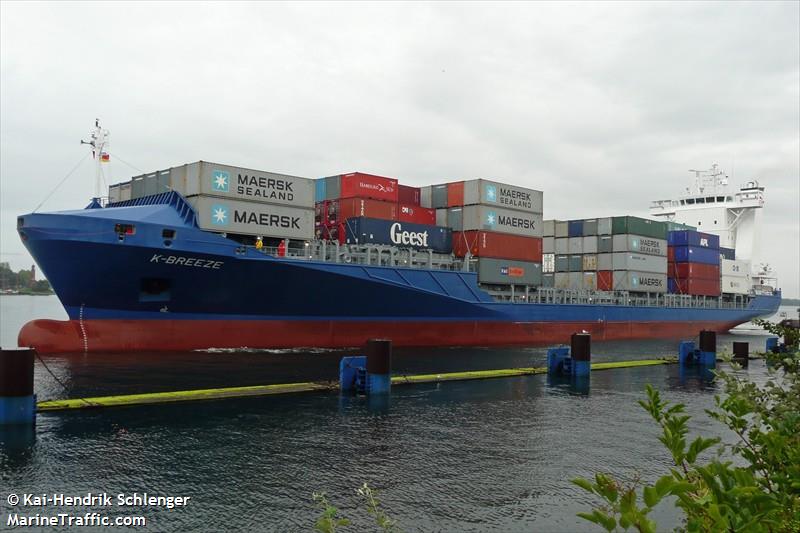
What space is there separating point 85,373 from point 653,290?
4632cm

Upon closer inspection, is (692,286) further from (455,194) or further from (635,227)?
(455,194)

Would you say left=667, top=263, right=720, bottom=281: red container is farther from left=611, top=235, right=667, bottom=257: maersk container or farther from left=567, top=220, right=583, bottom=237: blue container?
left=567, top=220, right=583, bottom=237: blue container

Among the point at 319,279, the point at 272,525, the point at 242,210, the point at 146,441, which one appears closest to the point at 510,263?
the point at 319,279

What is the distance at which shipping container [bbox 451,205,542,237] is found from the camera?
123 feet

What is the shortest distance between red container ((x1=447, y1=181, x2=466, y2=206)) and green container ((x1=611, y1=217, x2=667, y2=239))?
1864 centimetres

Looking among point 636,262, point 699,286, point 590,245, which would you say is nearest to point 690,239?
point 699,286

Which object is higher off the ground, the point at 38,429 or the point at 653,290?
the point at 653,290

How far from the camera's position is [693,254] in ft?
183

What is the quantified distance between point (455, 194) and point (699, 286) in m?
32.6

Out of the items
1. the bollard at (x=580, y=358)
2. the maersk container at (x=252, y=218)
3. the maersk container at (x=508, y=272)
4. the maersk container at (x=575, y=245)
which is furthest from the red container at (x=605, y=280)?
the maersk container at (x=252, y=218)

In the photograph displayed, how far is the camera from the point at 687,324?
55.9m

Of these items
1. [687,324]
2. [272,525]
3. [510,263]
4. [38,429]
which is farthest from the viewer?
[687,324]

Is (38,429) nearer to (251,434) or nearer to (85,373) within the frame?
(251,434)

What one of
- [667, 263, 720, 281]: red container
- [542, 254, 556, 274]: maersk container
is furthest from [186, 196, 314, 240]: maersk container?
[667, 263, 720, 281]: red container
